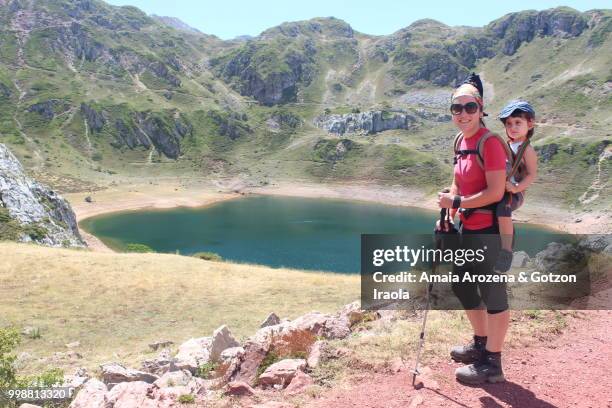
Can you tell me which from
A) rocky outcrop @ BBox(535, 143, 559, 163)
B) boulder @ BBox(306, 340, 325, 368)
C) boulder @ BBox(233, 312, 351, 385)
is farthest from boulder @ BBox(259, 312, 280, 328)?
rocky outcrop @ BBox(535, 143, 559, 163)

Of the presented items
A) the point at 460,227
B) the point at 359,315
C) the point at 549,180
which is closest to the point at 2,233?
the point at 359,315

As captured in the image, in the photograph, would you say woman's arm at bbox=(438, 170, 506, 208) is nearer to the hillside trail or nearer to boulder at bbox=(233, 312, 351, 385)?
the hillside trail

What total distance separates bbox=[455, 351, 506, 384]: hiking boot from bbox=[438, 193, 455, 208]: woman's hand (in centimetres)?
244

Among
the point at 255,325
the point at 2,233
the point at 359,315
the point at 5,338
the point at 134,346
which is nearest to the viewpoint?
the point at 5,338

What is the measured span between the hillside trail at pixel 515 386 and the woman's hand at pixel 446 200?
286cm

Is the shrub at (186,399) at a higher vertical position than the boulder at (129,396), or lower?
higher

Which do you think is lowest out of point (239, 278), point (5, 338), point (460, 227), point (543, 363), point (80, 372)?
point (239, 278)

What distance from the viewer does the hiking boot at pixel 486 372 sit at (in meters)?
6.80

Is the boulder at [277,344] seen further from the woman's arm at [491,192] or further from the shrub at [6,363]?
the shrub at [6,363]

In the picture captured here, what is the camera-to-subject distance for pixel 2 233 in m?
39.1

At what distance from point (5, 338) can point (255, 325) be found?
11504 mm

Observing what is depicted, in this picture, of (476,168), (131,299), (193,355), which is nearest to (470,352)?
(476,168)

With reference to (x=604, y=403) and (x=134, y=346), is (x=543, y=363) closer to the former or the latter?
(x=604, y=403)

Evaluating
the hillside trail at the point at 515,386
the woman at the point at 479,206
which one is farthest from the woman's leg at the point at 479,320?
the hillside trail at the point at 515,386
